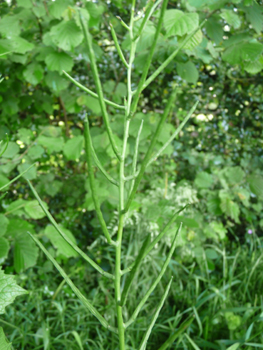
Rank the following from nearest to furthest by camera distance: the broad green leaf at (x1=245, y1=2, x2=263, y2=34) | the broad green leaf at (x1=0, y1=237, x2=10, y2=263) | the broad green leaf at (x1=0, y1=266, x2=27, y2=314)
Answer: the broad green leaf at (x1=0, y1=266, x2=27, y2=314) < the broad green leaf at (x1=0, y1=237, x2=10, y2=263) < the broad green leaf at (x1=245, y1=2, x2=263, y2=34)

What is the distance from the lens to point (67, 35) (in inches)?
43.9

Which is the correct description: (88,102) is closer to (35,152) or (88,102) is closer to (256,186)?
(35,152)

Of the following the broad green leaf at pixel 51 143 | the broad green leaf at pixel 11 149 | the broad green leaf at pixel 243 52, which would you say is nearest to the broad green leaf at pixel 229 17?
the broad green leaf at pixel 243 52

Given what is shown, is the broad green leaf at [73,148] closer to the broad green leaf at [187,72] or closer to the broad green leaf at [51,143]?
the broad green leaf at [51,143]

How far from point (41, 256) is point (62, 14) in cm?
159

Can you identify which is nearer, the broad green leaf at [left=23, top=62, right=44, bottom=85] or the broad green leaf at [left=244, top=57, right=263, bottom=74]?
the broad green leaf at [left=244, top=57, right=263, bottom=74]

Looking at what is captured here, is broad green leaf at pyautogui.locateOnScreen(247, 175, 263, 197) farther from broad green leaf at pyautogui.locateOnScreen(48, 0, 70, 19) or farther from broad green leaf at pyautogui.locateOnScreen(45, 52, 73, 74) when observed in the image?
broad green leaf at pyautogui.locateOnScreen(48, 0, 70, 19)

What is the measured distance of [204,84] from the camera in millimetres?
2805

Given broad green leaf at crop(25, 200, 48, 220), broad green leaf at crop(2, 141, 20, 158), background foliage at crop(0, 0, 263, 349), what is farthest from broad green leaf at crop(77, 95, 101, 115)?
broad green leaf at crop(25, 200, 48, 220)

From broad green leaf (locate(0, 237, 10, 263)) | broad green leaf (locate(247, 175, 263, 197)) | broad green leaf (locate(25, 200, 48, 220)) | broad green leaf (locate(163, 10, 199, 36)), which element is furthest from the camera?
broad green leaf (locate(247, 175, 263, 197))

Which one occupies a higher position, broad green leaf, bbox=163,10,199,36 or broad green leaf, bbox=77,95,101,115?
broad green leaf, bbox=163,10,199,36

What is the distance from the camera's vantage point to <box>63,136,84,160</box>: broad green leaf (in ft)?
4.68

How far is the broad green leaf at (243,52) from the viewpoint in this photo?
0.95 meters

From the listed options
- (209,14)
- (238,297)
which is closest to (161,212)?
(238,297)
